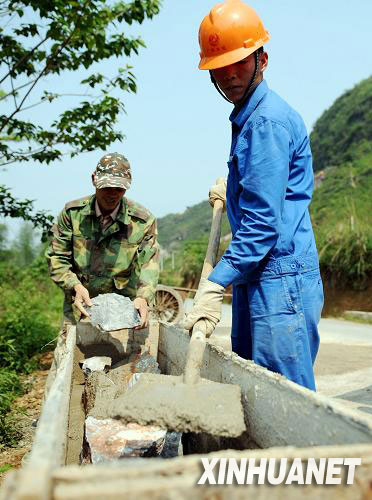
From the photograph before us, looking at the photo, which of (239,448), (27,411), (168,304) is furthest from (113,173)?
(168,304)

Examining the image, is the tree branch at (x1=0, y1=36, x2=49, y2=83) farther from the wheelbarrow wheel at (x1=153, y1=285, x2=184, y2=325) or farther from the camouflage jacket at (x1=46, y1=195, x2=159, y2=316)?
the wheelbarrow wheel at (x1=153, y1=285, x2=184, y2=325)

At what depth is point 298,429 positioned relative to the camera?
5.65 feet

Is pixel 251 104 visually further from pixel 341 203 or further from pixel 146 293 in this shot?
pixel 341 203

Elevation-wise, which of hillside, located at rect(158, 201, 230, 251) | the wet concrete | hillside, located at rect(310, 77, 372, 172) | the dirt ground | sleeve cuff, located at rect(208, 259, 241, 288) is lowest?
the dirt ground

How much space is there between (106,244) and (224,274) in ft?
6.40

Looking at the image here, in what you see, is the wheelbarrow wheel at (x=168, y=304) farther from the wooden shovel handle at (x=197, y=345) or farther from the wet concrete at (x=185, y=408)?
the wet concrete at (x=185, y=408)

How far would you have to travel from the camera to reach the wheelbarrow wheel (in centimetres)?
980

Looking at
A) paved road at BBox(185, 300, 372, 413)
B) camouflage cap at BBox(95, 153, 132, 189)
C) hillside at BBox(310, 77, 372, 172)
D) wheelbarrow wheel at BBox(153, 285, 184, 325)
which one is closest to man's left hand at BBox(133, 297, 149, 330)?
paved road at BBox(185, 300, 372, 413)

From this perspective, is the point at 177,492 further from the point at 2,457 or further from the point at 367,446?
the point at 2,457

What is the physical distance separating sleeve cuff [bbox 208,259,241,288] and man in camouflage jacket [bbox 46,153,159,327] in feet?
5.05

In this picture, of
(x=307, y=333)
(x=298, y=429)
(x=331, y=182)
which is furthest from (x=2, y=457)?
(x=331, y=182)

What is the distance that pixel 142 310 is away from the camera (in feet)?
11.9

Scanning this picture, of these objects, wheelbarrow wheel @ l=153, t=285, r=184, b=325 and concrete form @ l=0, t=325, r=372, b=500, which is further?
wheelbarrow wheel @ l=153, t=285, r=184, b=325

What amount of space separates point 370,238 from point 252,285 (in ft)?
37.9
